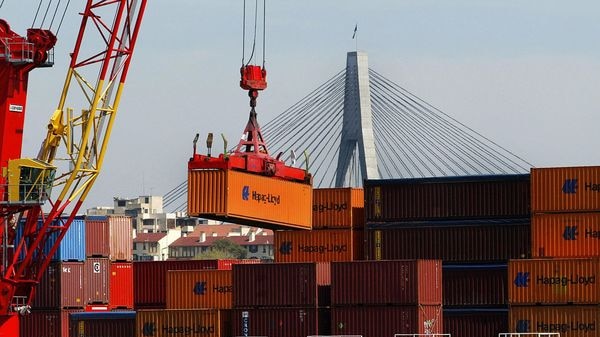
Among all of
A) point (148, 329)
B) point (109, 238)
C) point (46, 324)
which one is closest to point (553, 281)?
point (148, 329)

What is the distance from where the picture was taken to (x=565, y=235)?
238 feet

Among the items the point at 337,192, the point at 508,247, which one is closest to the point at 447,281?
the point at 508,247

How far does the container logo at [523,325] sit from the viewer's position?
2790 inches

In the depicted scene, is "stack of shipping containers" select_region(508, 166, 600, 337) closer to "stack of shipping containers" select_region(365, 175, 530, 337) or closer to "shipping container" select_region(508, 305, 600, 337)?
"shipping container" select_region(508, 305, 600, 337)

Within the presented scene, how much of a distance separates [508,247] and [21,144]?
74.7 ft

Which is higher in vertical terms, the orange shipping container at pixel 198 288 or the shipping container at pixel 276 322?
the orange shipping container at pixel 198 288

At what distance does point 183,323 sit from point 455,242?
42.8ft

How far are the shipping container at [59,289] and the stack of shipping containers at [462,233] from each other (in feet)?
51.8

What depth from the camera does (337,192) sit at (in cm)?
7981

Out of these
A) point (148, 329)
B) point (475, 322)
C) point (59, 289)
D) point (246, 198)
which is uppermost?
point (246, 198)

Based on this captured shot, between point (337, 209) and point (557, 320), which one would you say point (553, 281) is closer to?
point (557, 320)

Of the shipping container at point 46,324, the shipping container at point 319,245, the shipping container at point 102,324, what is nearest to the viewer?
the shipping container at point 319,245

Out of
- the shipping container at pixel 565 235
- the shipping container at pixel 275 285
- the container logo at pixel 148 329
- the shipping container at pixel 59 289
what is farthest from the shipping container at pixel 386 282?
the shipping container at pixel 59 289

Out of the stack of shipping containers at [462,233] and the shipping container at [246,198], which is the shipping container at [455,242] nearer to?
the stack of shipping containers at [462,233]
